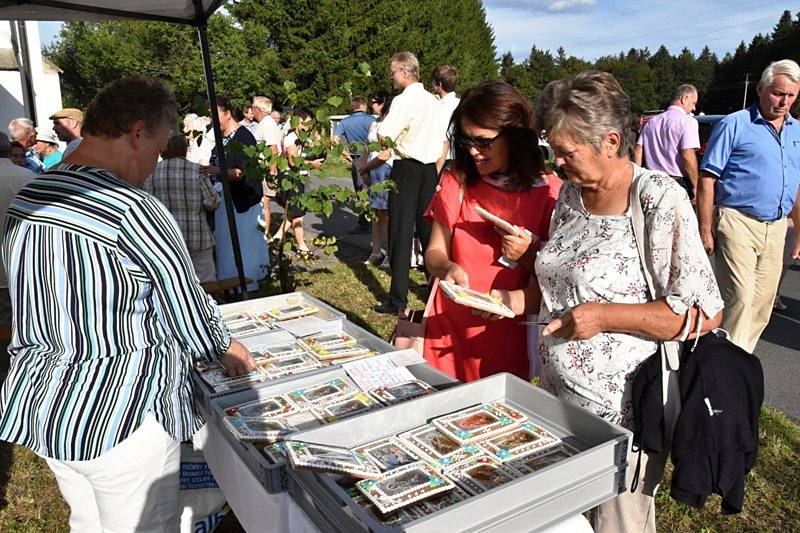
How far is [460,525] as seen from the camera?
116 centimetres

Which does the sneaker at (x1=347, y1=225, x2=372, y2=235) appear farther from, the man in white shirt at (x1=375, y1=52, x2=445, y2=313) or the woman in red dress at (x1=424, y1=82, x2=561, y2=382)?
the woman in red dress at (x1=424, y1=82, x2=561, y2=382)

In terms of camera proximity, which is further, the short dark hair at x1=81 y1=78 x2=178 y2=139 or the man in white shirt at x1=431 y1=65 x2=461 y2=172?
the man in white shirt at x1=431 y1=65 x2=461 y2=172

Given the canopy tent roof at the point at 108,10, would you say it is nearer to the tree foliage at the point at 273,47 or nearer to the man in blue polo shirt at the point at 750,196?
the man in blue polo shirt at the point at 750,196

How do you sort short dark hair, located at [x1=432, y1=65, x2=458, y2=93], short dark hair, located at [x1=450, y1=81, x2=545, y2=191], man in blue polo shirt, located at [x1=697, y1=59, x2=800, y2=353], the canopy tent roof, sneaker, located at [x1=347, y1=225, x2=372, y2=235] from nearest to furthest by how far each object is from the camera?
1. short dark hair, located at [x1=450, y1=81, x2=545, y2=191]
2. the canopy tent roof
3. man in blue polo shirt, located at [x1=697, y1=59, x2=800, y2=353]
4. short dark hair, located at [x1=432, y1=65, x2=458, y2=93]
5. sneaker, located at [x1=347, y1=225, x2=372, y2=235]

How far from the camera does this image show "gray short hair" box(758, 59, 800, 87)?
11.4 ft

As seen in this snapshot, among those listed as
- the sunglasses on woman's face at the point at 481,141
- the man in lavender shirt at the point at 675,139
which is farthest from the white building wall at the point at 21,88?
the sunglasses on woman's face at the point at 481,141

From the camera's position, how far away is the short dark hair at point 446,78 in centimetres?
613

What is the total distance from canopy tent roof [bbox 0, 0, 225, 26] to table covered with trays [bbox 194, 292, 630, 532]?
7.90ft

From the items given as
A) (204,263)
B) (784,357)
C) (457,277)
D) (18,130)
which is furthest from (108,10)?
(784,357)

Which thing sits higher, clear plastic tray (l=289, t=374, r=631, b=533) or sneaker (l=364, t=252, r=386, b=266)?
clear plastic tray (l=289, t=374, r=631, b=533)

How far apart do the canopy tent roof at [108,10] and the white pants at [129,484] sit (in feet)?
8.27

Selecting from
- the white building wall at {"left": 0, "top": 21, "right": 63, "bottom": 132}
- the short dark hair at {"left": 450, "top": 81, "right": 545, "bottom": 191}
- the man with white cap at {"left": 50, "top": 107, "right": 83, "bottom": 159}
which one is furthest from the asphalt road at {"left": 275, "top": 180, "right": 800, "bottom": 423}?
the white building wall at {"left": 0, "top": 21, "right": 63, "bottom": 132}

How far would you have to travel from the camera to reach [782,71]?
138 inches

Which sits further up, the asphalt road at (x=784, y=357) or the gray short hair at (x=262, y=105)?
the gray short hair at (x=262, y=105)
